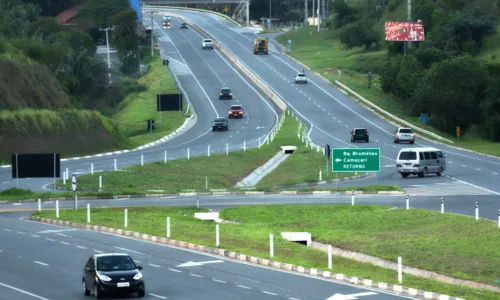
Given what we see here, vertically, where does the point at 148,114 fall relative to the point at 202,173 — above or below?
Answer: above

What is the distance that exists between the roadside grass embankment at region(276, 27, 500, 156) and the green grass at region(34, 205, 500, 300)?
4250 cm

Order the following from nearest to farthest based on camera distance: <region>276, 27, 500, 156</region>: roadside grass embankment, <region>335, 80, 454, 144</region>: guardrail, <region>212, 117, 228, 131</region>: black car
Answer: <region>335, 80, 454, 144</region>: guardrail, <region>276, 27, 500, 156</region>: roadside grass embankment, <region>212, 117, 228, 131</region>: black car

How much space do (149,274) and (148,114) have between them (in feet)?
276

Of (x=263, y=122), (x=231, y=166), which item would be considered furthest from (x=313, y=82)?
(x=231, y=166)

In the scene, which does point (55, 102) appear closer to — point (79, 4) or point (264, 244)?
point (264, 244)

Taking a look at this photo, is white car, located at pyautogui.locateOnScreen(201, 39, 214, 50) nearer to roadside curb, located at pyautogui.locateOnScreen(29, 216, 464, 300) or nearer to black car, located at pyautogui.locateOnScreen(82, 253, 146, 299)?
roadside curb, located at pyautogui.locateOnScreen(29, 216, 464, 300)

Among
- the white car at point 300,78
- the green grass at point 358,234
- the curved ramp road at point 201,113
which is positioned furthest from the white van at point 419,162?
the white car at point 300,78

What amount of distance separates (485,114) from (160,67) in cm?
5566

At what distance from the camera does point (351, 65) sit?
489 ft

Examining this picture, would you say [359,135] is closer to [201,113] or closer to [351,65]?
[201,113]

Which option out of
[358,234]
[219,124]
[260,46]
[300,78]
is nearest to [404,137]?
[219,124]

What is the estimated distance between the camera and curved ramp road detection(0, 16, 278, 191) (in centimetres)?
7588

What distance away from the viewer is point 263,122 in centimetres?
10769

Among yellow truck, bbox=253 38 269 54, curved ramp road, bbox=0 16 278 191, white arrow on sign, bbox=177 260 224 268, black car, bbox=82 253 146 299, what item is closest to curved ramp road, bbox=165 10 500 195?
yellow truck, bbox=253 38 269 54
